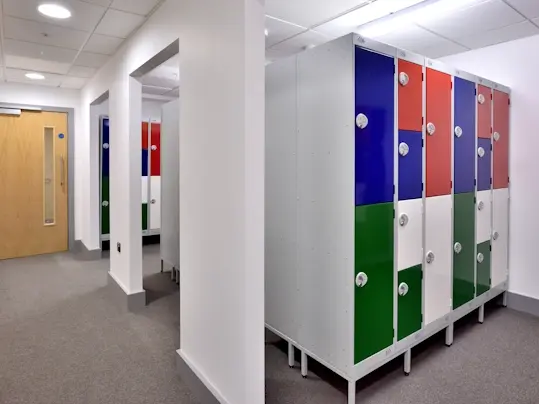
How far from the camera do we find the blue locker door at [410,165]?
2289mm

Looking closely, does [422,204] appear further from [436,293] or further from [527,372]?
[527,372]

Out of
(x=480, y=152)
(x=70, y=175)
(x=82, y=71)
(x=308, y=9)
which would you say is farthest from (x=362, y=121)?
A: (x=70, y=175)

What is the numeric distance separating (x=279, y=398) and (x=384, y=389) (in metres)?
0.66

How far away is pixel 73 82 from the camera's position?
5152 millimetres

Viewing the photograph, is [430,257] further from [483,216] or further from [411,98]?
[411,98]

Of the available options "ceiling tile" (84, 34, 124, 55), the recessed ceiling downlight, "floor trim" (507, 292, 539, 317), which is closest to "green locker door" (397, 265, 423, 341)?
"floor trim" (507, 292, 539, 317)

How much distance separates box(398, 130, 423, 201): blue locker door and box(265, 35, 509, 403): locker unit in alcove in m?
0.01

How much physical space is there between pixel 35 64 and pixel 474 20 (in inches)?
180

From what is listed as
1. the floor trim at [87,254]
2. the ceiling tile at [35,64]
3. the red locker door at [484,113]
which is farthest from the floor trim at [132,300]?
the red locker door at [484,113]

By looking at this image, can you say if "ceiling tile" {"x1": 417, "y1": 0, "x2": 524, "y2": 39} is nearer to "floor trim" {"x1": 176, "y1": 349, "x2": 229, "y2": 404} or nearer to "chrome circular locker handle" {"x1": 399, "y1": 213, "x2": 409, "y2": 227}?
"chrome circular locker handle" {"x1": 399, "y1": 213, "x2": 409, "y2": 227}

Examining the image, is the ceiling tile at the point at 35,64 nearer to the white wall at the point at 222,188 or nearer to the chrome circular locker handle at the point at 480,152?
the white wall at the point at 222,188

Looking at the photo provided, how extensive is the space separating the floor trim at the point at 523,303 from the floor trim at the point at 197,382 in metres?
3.05

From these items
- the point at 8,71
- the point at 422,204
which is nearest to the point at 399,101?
the point at 422,204

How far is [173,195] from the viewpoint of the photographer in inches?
170
